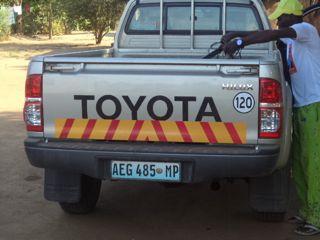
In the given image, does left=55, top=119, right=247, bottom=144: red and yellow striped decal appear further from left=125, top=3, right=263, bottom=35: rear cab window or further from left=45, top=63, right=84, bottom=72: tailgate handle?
left=125, top=3, right=263, bottom=35: rear cab window

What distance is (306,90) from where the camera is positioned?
456cm

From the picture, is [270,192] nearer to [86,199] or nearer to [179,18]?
[86,199]

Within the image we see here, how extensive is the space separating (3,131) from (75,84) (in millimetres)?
4839

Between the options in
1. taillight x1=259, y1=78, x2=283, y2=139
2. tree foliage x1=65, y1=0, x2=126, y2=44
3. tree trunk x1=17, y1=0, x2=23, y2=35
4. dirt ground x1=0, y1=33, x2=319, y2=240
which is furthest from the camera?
tree trunk x1=17, y1=0, x2=23, y2=35

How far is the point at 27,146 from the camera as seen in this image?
433cm

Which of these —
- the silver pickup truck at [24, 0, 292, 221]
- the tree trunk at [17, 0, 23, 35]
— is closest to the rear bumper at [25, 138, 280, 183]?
the silver pickup truck at [24, 0, 292, 221]

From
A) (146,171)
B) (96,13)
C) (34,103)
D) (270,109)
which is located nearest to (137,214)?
(146,171)

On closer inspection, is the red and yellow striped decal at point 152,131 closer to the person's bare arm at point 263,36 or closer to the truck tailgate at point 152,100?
the truck tailgate at point 152,100

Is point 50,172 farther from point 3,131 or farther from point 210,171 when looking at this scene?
point 3,131

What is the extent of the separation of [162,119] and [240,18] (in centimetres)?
252

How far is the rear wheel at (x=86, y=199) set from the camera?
5.01 meters

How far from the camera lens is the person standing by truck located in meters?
4.48

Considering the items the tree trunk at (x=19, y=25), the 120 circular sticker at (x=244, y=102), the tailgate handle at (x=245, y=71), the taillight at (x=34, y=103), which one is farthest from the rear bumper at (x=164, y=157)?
the tree trunk at (x=19, y=25)

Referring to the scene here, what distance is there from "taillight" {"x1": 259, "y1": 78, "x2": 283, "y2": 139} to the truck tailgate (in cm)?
5
